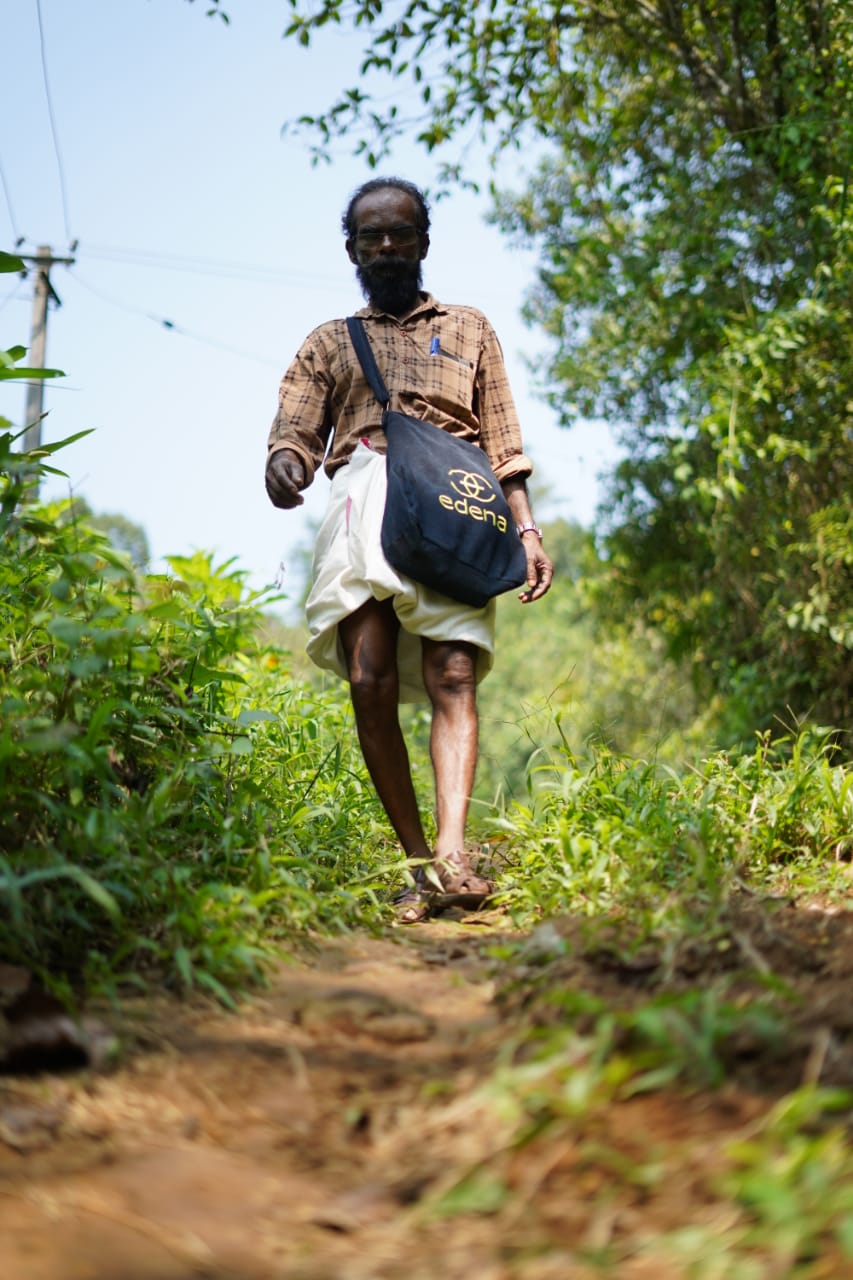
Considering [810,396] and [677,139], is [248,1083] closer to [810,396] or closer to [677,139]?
[810,396]

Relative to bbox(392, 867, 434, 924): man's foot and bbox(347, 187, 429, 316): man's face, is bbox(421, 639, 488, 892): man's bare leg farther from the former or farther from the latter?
bbox(347, 187, 429, 316): man's face

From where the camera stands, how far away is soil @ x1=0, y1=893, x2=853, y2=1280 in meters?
1.22

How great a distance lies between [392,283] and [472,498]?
0.80 metres

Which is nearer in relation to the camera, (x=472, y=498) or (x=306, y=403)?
(x=472, y=498)

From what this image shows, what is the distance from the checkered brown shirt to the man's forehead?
26cm

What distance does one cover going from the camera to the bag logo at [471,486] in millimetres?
3250

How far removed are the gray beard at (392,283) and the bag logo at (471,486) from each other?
0.66 m

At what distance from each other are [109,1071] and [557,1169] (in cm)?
71

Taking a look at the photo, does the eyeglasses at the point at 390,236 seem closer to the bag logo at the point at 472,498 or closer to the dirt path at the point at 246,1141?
the bag logo at the point at 472,498

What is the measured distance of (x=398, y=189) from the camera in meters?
3.59

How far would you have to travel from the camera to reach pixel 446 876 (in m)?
2.99

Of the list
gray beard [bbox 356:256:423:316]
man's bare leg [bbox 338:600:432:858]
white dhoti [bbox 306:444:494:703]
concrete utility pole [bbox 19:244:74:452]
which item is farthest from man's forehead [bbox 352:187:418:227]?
concrete utility pole [bbox 19:244:74:452]

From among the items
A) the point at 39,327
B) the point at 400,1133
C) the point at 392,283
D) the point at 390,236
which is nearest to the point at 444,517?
the point at 392,283

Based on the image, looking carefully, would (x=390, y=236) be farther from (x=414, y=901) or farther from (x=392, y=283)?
(x=414, y=901)
